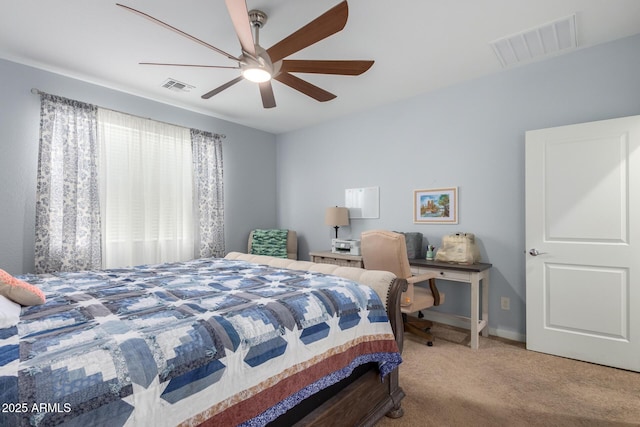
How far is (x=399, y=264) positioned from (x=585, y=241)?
1.54 m

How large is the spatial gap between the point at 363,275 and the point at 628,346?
225cm

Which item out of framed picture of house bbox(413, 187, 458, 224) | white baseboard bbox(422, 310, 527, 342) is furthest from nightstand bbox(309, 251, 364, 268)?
white baseboard bbox(422, 310, 527, 342)

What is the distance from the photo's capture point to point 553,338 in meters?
2.68

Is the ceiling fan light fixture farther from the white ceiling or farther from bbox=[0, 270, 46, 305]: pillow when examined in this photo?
bbox=[0, 270, 46, 305]: pillow

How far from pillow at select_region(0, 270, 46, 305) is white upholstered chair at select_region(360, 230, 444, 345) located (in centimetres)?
225

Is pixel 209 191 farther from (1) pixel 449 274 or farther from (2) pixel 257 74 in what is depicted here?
(1) pixel 449 274

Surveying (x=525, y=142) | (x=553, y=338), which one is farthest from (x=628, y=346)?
(x=525, y=142)

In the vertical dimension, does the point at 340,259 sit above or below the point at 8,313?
below

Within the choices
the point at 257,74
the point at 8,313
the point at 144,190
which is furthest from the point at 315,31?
the point at 144,190

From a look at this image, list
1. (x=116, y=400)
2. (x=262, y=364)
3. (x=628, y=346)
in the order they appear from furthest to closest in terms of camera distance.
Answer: (x=628, y=346) → (x=262, y=364) → (x=116, y=400)

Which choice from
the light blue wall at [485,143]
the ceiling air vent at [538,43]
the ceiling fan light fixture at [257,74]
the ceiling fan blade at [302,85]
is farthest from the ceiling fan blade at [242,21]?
the light blue wall at [485,143]

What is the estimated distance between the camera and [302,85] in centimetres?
256

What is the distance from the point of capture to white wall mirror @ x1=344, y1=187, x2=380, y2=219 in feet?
13.4

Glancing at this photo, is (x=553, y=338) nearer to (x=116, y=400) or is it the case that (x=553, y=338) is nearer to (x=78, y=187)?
(x=116, y=400)
